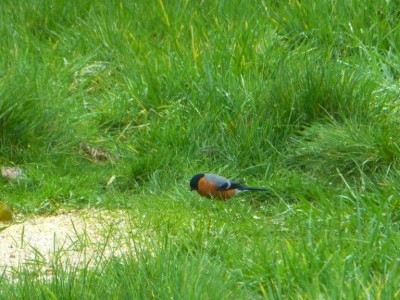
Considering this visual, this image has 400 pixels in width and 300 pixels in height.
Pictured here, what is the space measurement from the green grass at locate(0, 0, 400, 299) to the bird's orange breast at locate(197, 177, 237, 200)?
50 millimetres

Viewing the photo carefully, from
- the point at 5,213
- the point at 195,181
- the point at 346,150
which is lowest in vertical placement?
the point at 5,213

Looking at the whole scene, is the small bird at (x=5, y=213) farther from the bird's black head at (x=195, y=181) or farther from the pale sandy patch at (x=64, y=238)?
the bird's black head at (x=195, y=181)

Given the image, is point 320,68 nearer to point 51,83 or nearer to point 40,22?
point 51,83

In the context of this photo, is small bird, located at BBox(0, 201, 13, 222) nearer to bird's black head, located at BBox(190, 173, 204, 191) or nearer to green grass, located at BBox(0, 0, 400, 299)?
green grass, located at BBox(0, 0, 400, 299)

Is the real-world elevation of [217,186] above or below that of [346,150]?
below

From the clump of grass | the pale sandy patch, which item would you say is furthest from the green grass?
the pale sandy patch

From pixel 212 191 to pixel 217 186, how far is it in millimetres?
93

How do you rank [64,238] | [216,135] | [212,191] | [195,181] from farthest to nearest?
[216,135] → [195,181] → [212,191] → [64,238]

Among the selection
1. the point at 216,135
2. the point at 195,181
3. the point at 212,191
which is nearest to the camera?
the point at 212,191

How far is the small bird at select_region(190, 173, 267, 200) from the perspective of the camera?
5699 mm

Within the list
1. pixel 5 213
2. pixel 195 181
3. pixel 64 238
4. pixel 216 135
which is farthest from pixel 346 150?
pixel 5 213

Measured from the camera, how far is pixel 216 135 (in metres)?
6.48

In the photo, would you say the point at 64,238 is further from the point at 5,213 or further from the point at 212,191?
the point at 212,191

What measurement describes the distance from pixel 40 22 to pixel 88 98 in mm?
1292
